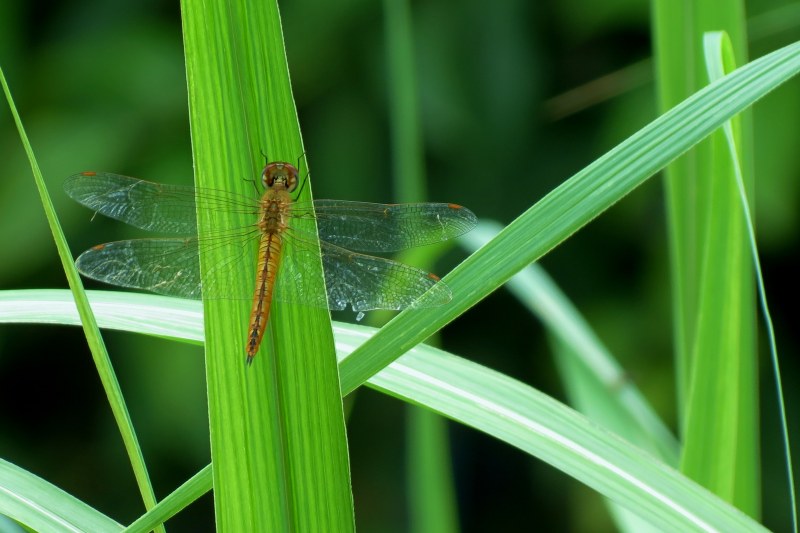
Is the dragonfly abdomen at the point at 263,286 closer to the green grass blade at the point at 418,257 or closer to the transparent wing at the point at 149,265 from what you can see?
the transparent wing at the point at 149,265

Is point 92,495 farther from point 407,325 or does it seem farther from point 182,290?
point 407,325

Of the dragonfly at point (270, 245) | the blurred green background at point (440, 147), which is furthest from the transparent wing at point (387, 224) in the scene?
the blurred green background at point (440, 147)

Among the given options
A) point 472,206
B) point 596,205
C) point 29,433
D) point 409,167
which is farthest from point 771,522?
point 29,433

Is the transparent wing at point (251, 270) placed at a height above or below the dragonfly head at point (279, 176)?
below

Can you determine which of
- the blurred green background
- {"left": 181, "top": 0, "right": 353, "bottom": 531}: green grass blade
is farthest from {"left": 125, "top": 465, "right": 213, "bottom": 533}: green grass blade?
the blurred green background

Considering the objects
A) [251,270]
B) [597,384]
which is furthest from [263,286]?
[597,384]

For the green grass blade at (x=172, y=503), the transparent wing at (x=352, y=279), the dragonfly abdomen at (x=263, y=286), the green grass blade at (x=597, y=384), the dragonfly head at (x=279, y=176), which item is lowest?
the green grass blade at (x=597, y=384)

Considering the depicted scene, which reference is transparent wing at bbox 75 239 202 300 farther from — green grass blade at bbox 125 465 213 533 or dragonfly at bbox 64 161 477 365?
green grass blade at bbox 125 465 213 533
